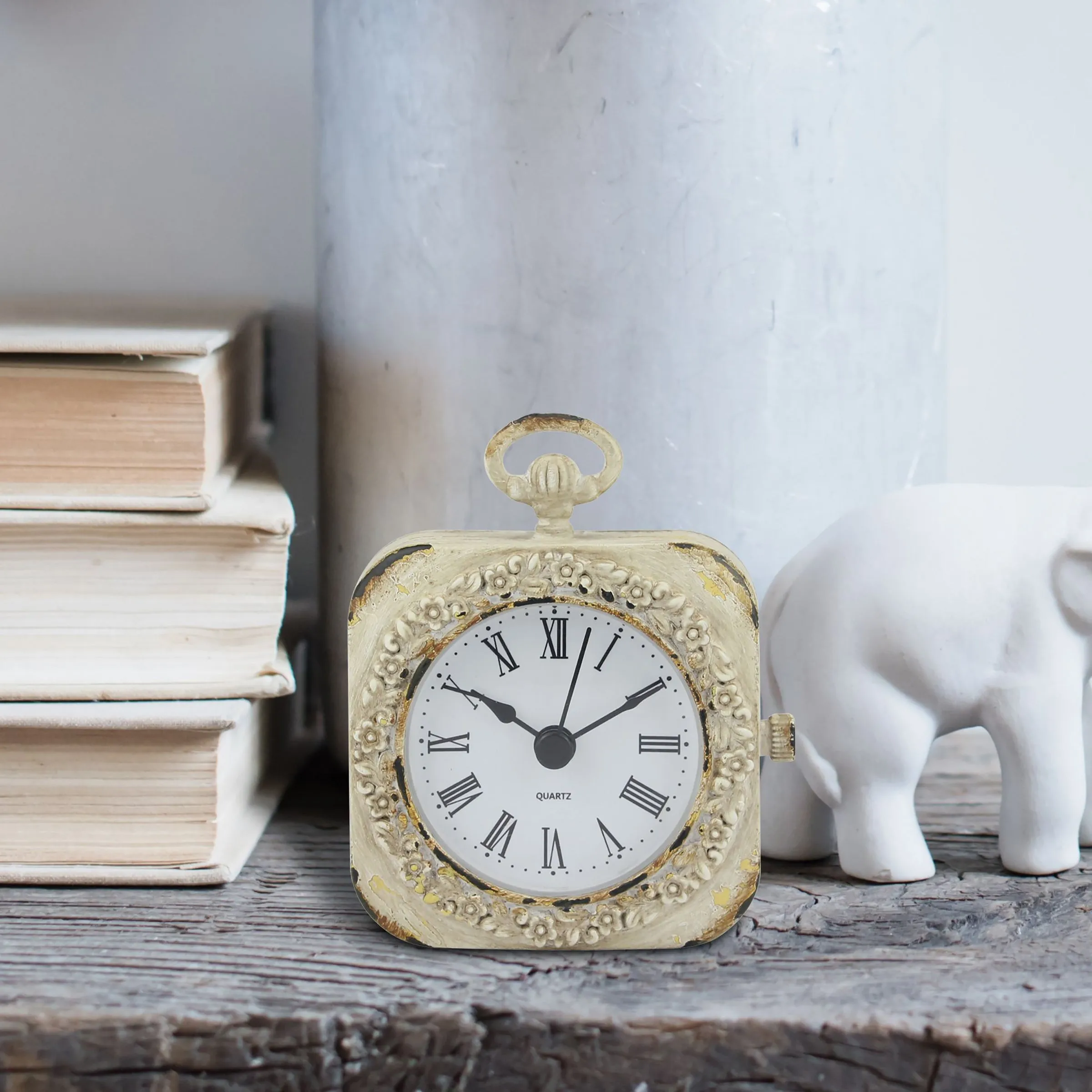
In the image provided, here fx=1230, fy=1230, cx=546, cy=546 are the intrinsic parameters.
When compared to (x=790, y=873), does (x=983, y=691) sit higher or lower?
higher

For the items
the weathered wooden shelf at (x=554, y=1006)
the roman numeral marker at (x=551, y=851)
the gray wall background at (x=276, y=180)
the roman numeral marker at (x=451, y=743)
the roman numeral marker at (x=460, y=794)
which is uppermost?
the gray wall background at (x=276, y=180)

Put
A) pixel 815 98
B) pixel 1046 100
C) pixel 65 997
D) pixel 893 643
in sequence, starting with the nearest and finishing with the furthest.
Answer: pixel 65 997 < pixel 893 643 < pixel 815 98 < pixel 1046 100

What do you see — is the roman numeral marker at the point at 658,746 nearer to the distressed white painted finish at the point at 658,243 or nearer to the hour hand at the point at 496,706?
the hour hand at the point at 496,706

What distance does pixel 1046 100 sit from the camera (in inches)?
39.2

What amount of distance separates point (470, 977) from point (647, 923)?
10 cm

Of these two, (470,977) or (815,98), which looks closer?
(470,977)

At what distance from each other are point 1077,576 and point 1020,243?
0.44 m

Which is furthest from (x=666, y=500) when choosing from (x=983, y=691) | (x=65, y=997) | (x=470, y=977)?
(x=65, y=997)

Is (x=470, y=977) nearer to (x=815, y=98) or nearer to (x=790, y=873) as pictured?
(x=790, y=873)

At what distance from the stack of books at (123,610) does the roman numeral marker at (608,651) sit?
8.3 inches

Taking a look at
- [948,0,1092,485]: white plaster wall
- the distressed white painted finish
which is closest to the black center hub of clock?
the distressed white painted finish

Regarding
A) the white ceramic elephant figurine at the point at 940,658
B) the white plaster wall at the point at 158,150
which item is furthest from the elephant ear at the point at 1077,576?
the white plaster wall at the point at 158,150

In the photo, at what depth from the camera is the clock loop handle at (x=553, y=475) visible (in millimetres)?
650

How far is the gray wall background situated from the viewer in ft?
3.18
